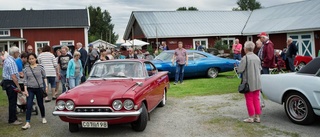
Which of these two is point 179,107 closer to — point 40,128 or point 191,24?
point 40,128

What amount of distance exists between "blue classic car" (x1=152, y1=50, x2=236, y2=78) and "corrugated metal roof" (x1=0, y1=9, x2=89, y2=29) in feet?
73.2

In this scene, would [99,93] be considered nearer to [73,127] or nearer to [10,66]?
[73,127]

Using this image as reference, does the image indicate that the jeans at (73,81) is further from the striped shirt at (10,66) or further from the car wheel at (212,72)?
the car wheel at (212,72)

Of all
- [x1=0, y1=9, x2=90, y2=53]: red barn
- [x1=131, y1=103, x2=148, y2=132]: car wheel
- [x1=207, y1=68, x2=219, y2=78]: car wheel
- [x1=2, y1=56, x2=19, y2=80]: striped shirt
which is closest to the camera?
[x1=131, y1=103, x2=148, y2=132]: car wheel

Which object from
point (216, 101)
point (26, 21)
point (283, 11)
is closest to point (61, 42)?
point (26, 21)

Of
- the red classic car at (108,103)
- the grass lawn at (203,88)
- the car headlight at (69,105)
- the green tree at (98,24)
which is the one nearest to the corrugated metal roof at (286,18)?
the grass lawn at (203,88)

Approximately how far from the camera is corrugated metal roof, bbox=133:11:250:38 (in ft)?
96.7

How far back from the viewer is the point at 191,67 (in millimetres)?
14875

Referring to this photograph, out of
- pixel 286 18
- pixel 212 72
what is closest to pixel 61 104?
pixel 212 72

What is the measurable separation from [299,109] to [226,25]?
25508 millimetres

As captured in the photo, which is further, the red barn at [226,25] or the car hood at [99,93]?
the red barn at [226,25]

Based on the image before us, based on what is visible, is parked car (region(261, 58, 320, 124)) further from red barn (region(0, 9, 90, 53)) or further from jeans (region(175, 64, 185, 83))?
red barn (region(0, 9, 90, 53))

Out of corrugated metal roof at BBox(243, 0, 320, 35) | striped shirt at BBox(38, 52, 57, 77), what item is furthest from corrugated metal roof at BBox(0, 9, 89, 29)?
striped shirt at BBox(38, 52, 57, 77)

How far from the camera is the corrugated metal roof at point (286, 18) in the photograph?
23.1 m
